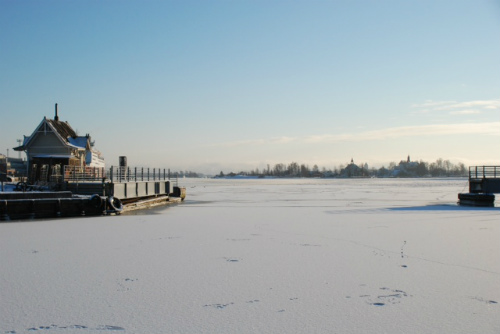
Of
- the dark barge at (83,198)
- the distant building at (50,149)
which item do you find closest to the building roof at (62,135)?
the distant building at (50,149)

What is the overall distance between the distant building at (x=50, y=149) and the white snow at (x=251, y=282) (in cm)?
2269

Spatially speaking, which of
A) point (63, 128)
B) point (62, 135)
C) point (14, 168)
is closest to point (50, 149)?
point (62, 135)

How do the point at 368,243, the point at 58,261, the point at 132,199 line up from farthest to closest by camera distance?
the point at 132,199
the point at 368,243
the point at 58,261

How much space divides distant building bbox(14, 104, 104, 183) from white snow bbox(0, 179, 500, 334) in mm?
22690

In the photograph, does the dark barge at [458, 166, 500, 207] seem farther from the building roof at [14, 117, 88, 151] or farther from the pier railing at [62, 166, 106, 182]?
the building roof at [14, 117, 88, 151]

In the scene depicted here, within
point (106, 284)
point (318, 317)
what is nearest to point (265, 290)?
point (318, 317)

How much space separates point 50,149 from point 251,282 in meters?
34.2

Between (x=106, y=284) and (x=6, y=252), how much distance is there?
477 centimetres

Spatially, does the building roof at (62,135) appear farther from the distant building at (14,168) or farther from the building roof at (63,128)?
the distant building at (14,168)

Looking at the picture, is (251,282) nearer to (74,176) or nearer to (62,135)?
(74,176)

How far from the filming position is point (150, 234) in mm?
14375

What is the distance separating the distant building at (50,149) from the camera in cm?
3528

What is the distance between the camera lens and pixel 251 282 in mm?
7805

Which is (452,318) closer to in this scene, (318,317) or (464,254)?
(318,317)
